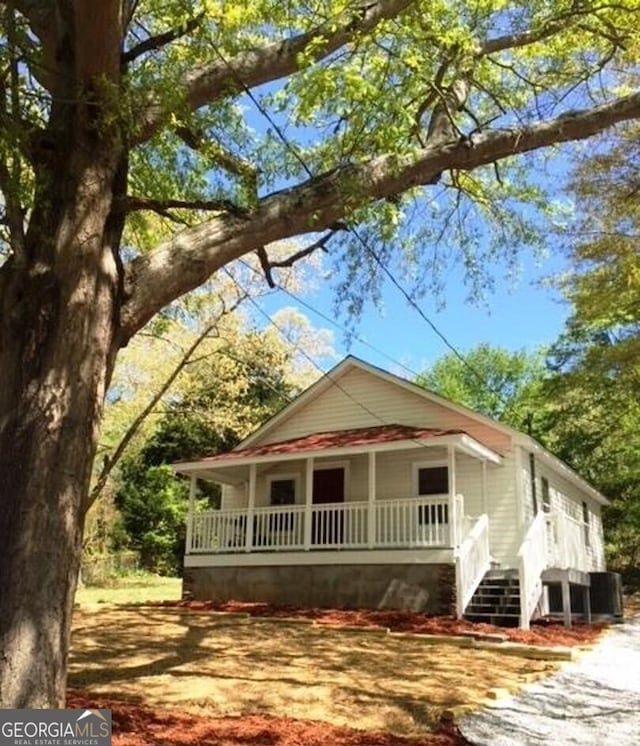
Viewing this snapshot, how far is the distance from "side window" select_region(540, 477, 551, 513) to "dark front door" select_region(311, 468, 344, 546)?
502 cm

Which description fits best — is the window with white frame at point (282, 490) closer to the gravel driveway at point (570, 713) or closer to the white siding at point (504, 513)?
the white siding at point (504, 513)

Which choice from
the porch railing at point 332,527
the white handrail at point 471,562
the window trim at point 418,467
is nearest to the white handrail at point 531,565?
the white handrail at point 471,562

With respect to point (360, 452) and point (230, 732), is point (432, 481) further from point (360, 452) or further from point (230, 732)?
point (230, 732)

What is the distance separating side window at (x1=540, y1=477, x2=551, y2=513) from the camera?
61.4 ft

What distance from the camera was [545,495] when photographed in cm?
1903

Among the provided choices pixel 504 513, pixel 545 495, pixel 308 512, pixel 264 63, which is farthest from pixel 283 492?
pixel 264 63

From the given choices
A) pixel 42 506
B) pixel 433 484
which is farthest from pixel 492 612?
pixel 42 506

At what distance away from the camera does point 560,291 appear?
1789 cm

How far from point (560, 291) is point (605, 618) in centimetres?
791

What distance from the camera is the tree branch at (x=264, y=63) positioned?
616 cm

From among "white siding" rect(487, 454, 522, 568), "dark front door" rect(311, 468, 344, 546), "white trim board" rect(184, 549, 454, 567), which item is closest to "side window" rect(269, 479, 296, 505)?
"dark front door" rect(311, 468, 344, 546)

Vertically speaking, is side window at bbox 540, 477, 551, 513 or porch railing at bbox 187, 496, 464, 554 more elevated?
side window at bbox 540, 477, 551, 513

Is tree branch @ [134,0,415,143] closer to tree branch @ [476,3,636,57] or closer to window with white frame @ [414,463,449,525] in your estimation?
tree branch @ [476,3,636,57]

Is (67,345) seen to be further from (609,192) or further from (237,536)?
(237,536)
